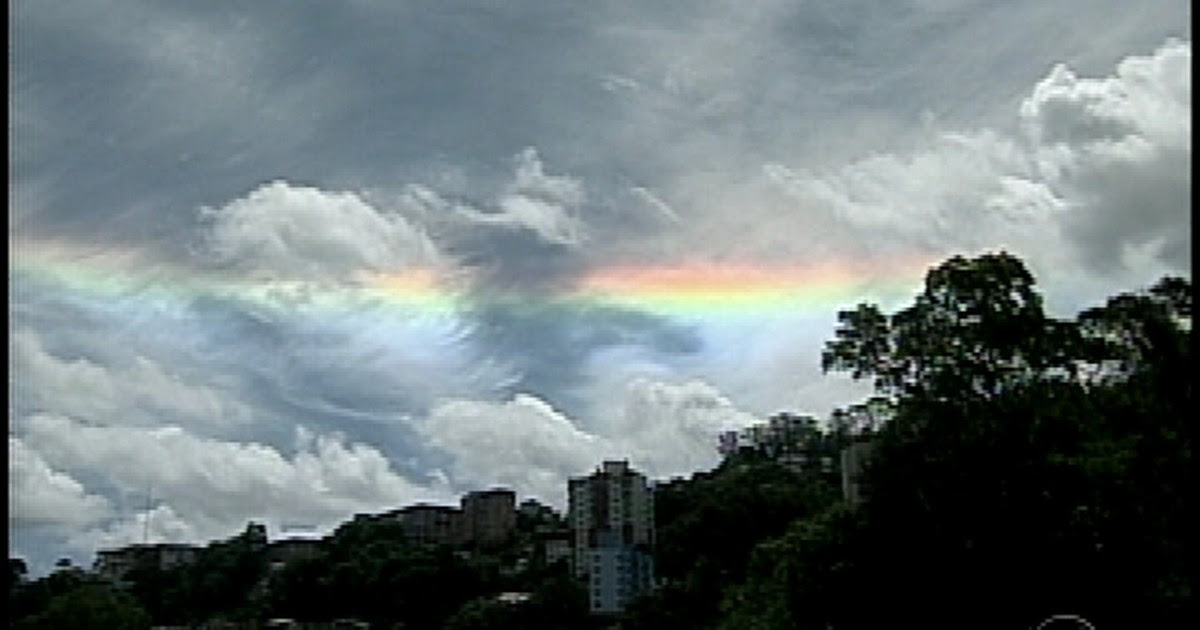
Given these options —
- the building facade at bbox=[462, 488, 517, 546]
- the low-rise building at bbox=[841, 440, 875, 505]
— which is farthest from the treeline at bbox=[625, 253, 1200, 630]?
the building facade at bbox=[462, 488, 517, 546]

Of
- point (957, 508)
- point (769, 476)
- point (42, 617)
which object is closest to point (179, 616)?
point (42, 617)

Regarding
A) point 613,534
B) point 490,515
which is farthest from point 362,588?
point 490,515

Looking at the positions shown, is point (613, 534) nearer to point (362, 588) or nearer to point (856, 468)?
point (362, 588)

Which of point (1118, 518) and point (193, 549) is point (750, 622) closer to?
point (1118, 518)

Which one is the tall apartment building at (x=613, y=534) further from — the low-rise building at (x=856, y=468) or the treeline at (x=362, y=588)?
the low-rise building at (x=856, y=468)

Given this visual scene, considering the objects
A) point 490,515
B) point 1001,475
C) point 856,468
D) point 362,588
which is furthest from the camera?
point 490,515

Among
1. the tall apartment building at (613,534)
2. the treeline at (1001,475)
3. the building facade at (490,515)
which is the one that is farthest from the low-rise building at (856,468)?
the building facade at (490,515)

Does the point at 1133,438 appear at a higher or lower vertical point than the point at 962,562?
higher
